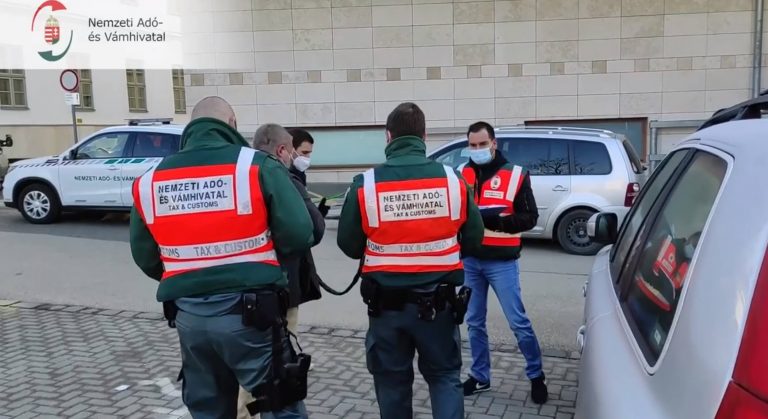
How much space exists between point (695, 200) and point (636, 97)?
47.3 ft

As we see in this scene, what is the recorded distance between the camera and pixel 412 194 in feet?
10.2

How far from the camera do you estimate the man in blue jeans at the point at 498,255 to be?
418 centimetres

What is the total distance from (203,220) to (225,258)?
182 millimetres

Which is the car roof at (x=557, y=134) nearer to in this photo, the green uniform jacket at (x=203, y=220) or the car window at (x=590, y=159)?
the car window at (x=590, y=159)

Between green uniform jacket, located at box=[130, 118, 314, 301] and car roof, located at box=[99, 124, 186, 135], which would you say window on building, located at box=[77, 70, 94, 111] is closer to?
car roof, located at box=[99, 124, 186, 135]

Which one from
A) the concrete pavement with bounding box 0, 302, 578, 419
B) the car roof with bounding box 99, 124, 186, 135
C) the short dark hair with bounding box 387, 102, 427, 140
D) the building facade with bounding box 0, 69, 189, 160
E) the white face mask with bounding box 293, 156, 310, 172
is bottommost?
the concrete pavement with bounding box 0, 302, 578, 419

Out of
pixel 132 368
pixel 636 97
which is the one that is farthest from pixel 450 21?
pixel 132 368

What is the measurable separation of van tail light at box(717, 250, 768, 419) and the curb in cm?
408

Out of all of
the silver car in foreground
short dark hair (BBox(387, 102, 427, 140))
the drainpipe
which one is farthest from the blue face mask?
the drainpipe

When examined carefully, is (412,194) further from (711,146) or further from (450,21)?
(450,21)

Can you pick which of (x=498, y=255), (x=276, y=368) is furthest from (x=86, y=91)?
(x=276, y=368)

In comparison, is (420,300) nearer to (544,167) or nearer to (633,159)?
(544,167)

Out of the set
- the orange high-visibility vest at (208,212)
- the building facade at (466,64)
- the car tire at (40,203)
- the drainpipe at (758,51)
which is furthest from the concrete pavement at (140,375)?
the drainpipe at (758,51)

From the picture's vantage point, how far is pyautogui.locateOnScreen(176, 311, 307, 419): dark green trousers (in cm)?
277
